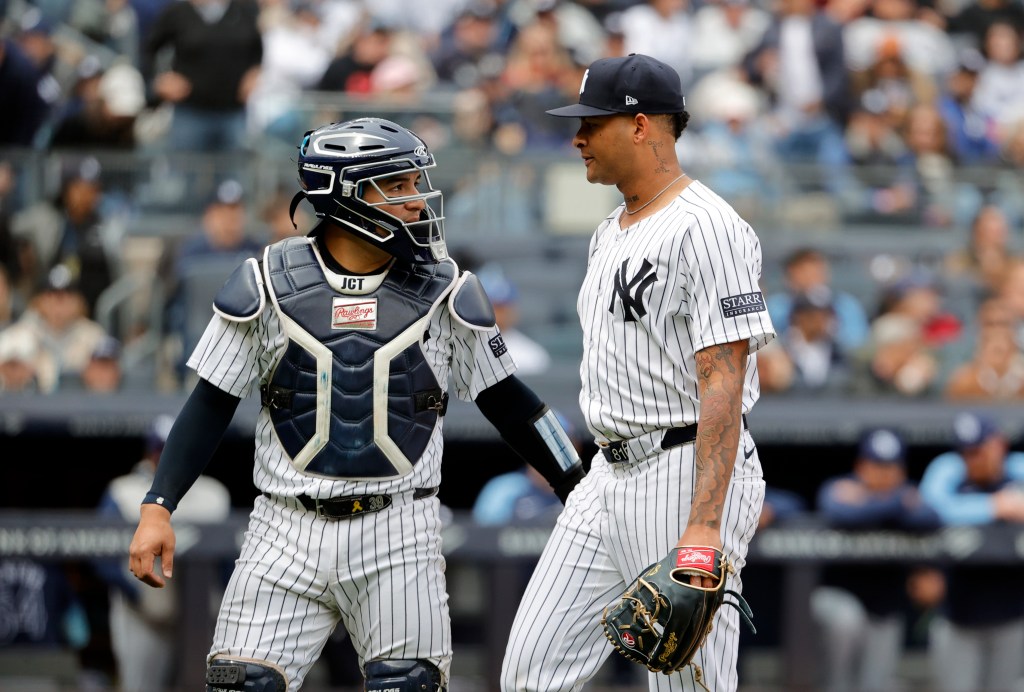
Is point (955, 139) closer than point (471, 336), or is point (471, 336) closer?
point (471, 336)

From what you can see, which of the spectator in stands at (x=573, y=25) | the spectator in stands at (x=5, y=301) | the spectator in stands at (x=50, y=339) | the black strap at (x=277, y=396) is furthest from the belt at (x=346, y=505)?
the spectator in stands at (x=573, y=25)

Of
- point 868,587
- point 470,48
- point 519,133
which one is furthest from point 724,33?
point 868,587

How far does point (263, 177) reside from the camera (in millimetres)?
10172

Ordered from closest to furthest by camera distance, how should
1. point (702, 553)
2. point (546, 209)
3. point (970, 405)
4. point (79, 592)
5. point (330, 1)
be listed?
point (702, 553) → point (79, 592) → point (970, 405) → point (546, 209) → point (330, 1)

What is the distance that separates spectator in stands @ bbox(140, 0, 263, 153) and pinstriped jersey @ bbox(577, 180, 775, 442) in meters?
6.64

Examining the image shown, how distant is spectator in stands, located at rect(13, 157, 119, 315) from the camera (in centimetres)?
980

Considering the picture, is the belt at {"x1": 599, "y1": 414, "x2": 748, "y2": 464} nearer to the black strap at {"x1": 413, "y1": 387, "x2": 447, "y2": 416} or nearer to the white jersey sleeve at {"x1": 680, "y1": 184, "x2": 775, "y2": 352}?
the white jersey sleeve at {"x1": 680, "y1": 184, "x2": 775, "y2": 352}

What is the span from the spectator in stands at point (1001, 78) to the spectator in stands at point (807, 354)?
3394 mm

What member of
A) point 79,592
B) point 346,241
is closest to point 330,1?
point 79,592

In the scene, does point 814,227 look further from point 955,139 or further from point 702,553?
point 702,553

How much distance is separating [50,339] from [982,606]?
17.1 feet

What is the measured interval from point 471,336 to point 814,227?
6.50 m

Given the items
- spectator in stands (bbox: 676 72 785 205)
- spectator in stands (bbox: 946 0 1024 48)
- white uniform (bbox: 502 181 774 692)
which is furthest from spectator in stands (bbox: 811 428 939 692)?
spectator in stands (bbox: 946 0 1024 48)

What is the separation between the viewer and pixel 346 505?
166 inches
